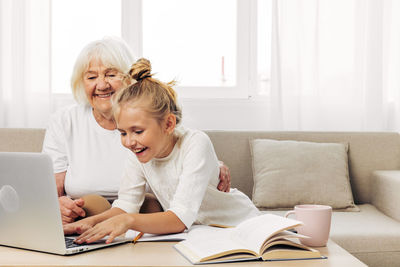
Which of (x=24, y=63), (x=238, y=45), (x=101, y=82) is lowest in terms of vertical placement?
(x=101, y=82)

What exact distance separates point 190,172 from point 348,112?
182cm

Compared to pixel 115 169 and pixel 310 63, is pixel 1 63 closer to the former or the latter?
pixel 115 169

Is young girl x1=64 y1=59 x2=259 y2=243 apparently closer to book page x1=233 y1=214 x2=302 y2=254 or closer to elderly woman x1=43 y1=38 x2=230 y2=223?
book page x1=233 y1=214 x2=302 y2=254

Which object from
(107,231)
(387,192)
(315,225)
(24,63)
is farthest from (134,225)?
(24,63)

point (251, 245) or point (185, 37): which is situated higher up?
point (185, 37)

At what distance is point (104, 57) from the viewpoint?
1955 millimetres

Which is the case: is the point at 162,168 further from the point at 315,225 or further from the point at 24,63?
the point at 24,63

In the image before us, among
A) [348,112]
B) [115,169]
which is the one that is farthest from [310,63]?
[115,169]

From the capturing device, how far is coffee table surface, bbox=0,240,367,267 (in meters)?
1.06

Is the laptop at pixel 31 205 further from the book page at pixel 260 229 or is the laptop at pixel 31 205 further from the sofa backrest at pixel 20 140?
the sofa backrest at pixel 20 140

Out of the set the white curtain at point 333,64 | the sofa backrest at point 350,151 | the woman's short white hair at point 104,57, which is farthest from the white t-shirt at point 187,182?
the white curtain at point 333,64

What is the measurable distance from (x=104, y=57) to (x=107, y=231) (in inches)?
35.9

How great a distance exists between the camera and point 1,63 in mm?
2938

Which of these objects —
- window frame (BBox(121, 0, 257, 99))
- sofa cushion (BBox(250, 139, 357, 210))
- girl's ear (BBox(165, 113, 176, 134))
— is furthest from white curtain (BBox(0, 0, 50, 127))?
girl's ear (BBox(165, 113, 176, 134))
